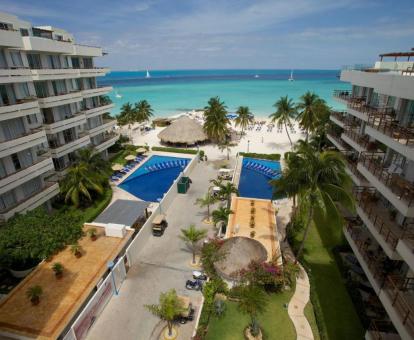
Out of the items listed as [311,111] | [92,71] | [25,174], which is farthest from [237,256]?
[92,71]

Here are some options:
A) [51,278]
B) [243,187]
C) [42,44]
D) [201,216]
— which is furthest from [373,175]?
[42,44]

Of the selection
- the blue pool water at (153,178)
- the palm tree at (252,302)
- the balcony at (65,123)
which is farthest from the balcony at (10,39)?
the palm tree at (252,302)

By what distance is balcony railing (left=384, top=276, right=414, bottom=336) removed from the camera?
12828 mm

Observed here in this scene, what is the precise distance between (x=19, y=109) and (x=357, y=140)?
1260 inches

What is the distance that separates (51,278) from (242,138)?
48.1 meters

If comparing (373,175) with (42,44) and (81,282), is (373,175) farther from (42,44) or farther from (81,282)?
(42,44)

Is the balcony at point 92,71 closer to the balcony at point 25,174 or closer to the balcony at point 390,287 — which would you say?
the balcony at point 25,174

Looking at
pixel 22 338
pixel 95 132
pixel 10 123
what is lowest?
pixel 22 338

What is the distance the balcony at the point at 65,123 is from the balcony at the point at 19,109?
445cm

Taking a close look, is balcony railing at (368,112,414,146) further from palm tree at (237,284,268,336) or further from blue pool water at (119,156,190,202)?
blue pool water at (119,156,190,202)

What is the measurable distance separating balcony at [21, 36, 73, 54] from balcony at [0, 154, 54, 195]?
11.5m

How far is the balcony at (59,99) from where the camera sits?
2848cm

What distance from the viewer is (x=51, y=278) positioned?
18594 mm

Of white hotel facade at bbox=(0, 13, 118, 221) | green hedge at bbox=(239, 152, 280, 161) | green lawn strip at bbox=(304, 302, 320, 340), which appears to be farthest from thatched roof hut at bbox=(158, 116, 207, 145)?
green lawn strip at bbox=(304, 302, 320, 340)
